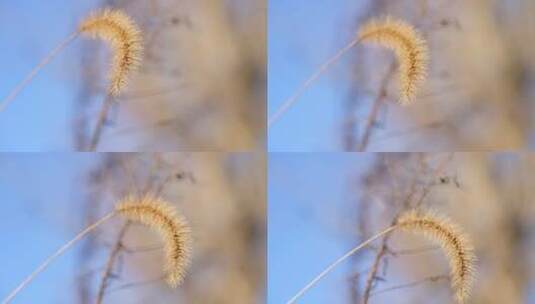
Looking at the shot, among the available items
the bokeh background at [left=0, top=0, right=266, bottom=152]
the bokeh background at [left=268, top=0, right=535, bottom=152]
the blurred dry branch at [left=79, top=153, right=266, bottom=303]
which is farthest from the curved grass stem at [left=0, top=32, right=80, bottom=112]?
the bokeh background at [left=268, top=0, right=535, bottom=152]

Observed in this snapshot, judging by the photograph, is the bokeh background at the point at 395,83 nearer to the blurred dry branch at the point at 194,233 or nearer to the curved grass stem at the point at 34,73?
the blurred dry branch at the point at 194,233

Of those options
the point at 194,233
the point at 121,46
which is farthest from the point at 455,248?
the point at 121,46

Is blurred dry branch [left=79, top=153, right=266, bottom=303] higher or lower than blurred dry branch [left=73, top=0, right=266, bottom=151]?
lower

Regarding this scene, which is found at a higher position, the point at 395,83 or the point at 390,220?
the point at 395,83

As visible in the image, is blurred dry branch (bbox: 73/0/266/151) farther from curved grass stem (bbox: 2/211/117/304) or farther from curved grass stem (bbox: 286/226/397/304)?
curved grass stem (bbox: 286/226/397/304)

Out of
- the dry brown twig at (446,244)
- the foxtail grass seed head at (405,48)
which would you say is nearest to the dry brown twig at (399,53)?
the foxtail grass seed head at (405,48)

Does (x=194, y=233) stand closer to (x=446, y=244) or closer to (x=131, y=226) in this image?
(x=131, y=226)
